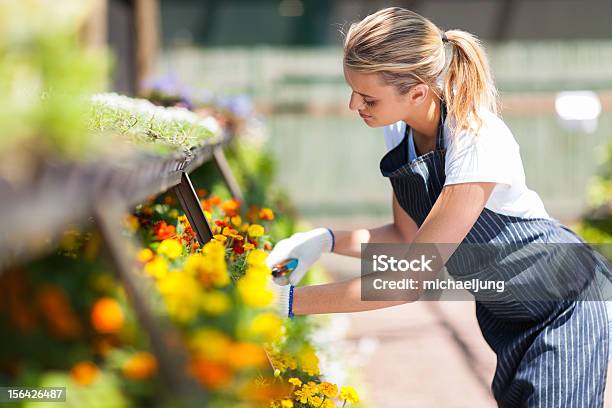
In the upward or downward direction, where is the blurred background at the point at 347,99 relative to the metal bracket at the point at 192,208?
downward

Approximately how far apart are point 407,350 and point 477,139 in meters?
2.50

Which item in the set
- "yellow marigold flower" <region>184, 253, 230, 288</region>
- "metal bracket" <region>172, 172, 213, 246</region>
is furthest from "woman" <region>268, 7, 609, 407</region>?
"yellow marigold flower" <region>184, 253, 230, 288</region>

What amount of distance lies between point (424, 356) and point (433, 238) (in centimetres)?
243

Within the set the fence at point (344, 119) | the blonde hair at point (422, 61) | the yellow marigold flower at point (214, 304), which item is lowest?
the fence at point (344, 119)

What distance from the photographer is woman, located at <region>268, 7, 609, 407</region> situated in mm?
1979

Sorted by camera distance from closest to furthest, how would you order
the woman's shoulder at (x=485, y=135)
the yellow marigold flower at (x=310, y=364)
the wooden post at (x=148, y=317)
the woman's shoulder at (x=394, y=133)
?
the wooden post at (x=148, y=317) → the woman's shoulder at (x=485, y=135) → the yellow marigold flower at (x=310, y=364) → the woman's shoulder at (x=394, y=133)

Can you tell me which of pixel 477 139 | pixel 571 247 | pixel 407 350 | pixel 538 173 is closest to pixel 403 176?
pixel 477 139

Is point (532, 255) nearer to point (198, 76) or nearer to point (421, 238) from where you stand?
point (421, 238)

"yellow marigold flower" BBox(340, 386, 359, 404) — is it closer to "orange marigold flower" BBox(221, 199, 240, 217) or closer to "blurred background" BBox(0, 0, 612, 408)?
"orange marigold flower" BBox(221, 199, 240, 217)

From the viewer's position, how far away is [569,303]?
217 centimetres

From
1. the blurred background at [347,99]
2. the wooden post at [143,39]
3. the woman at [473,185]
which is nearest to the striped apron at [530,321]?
the woman at [473,185]

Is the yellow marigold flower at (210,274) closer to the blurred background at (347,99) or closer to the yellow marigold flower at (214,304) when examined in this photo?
the yellow marigold flower at (214,304)

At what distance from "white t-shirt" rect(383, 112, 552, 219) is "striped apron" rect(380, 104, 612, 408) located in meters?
0.04

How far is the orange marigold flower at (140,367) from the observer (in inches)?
39.0
